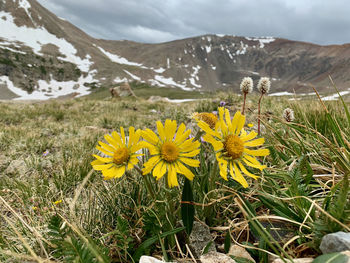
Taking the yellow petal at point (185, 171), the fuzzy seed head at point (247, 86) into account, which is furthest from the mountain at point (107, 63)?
the yellow petal at point (185, 171)

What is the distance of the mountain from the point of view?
90438 millimetres

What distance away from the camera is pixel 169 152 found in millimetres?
1053

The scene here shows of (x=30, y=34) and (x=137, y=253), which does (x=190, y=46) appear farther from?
(x=137, y=253)

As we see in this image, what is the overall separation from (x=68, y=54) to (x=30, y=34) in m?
19.4

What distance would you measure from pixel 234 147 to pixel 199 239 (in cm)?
59

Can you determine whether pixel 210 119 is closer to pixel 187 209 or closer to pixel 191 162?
pixel 191 162

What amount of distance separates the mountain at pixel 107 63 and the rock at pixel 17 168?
69.6 m

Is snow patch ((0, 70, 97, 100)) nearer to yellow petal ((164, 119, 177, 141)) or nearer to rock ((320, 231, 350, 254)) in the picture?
yellow petal ((164, 119, 177, 141))

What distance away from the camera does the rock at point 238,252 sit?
110 cm

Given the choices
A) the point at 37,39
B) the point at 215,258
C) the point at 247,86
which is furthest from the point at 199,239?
the point at 37,39

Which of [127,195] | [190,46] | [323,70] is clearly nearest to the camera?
[127,195]

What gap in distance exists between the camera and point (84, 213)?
1.56 metres

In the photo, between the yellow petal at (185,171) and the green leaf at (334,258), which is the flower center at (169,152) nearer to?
the yellow petal at (185,171)

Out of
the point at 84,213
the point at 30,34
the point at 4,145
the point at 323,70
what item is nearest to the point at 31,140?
the point at 4,145
